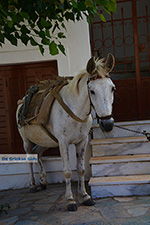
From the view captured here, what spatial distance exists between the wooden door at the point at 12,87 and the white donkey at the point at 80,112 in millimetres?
1204

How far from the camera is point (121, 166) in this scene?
4367 millimetres

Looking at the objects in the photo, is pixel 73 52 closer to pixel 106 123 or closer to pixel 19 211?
pixel 106 123

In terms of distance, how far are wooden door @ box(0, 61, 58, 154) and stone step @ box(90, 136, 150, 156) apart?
1507mm

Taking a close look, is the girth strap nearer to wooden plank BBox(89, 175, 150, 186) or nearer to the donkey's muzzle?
the donkey's muzzle

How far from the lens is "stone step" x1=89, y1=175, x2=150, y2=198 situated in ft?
13.2

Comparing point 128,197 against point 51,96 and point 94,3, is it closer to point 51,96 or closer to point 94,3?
point 51,96

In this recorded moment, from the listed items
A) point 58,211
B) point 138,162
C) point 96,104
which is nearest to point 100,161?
point 138,162

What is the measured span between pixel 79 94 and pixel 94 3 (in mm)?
1102

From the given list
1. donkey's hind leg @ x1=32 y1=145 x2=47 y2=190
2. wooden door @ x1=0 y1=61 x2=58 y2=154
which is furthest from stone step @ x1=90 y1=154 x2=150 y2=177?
wooden door @ x1=0 y1=61 x2=58 y2=154

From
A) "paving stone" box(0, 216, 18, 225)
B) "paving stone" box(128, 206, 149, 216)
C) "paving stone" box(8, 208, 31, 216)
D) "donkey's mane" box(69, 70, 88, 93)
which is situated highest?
"donkey's mane" box(69, 70, 88, 93)

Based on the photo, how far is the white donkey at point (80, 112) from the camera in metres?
3.28

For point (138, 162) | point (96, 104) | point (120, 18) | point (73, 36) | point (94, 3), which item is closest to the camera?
point (94, 3)

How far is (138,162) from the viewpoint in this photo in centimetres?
433

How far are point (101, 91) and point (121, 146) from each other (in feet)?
5.37
